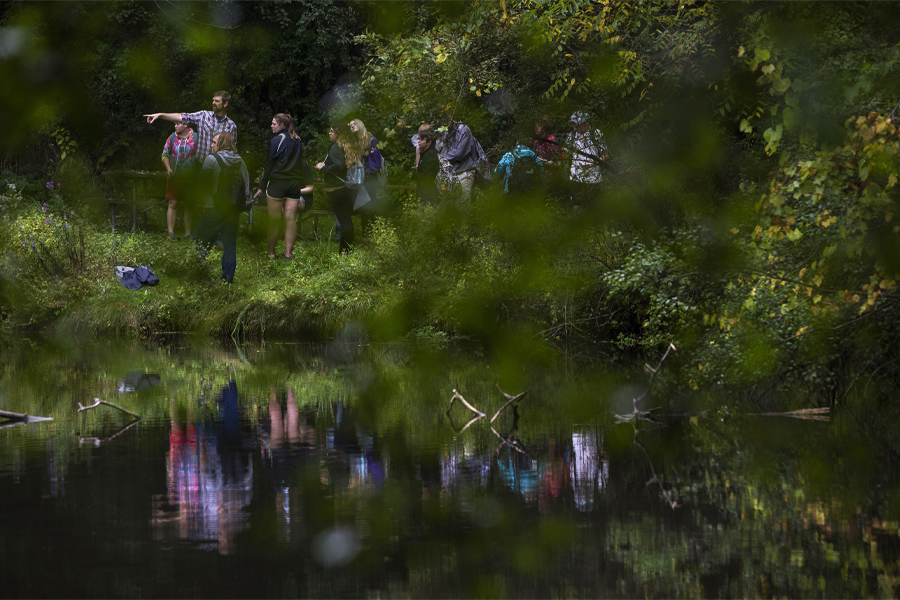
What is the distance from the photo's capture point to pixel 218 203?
136 centimetres

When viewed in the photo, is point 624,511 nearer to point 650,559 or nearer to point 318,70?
point 650,559

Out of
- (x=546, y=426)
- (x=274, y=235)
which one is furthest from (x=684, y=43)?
(x=274, y=235)

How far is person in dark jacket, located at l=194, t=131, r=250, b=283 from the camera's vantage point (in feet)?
4.38

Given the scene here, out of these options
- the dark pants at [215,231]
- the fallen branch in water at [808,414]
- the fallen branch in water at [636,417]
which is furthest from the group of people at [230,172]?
the fallen branch in water at [808,414]

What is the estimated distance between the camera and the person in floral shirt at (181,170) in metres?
1.33

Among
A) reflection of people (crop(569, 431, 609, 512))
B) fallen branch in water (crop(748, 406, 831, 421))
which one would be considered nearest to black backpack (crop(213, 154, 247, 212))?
reflection of people (crop(569, 431, 609, 512))

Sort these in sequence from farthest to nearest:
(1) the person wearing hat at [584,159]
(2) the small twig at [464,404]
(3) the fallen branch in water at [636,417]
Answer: (2) the small twig at [464,404]
(3) the fallen branch in water at [636,417]
(1) the person wearing hat at [584,159]

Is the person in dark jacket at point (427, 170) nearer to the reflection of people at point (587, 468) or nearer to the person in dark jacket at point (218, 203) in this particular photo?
the person in dark jacket at point (218, 203)

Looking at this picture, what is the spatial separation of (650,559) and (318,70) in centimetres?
311

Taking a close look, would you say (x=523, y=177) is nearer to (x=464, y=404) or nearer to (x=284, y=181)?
(x=284, y=181)

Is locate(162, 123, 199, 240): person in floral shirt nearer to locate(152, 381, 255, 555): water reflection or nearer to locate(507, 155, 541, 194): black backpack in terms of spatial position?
locate(507, 155, 541, 194): black backpack

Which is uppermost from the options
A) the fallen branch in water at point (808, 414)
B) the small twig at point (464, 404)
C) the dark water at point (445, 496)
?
the small twig at point (464, 404)

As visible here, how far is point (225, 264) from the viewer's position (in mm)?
1484

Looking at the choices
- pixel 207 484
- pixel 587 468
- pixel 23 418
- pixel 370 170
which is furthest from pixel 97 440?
pixel 370 170
